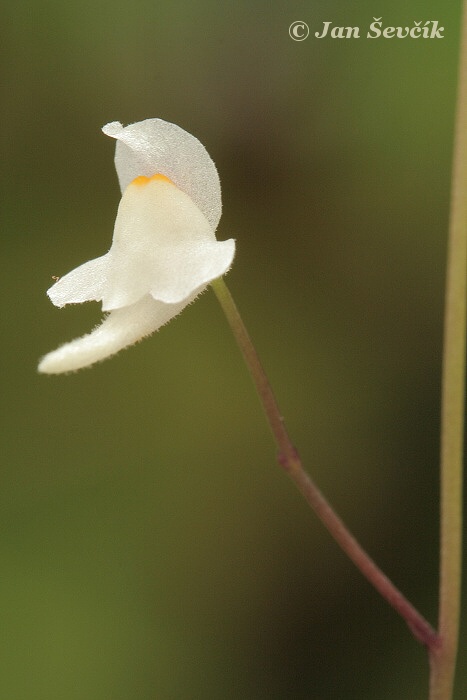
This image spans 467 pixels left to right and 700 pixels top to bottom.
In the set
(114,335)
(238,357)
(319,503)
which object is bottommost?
(238,357)

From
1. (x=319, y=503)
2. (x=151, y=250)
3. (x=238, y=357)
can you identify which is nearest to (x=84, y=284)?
(x=151, y=250)

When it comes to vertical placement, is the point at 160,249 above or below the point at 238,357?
above

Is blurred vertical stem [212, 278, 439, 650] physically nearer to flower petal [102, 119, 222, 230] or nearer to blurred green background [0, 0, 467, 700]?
flower petal [102, 119, 222, 230]

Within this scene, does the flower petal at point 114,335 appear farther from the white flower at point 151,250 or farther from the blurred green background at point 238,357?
the blurred green background at point 238,357

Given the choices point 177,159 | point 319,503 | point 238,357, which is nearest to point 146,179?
point 177,159

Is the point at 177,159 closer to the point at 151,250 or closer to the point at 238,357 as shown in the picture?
the point at 151,250

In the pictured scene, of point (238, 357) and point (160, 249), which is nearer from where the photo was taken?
point (160, 249)

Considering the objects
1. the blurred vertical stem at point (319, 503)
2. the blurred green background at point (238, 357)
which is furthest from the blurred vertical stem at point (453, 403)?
the blurred green background at point (238, 357)
